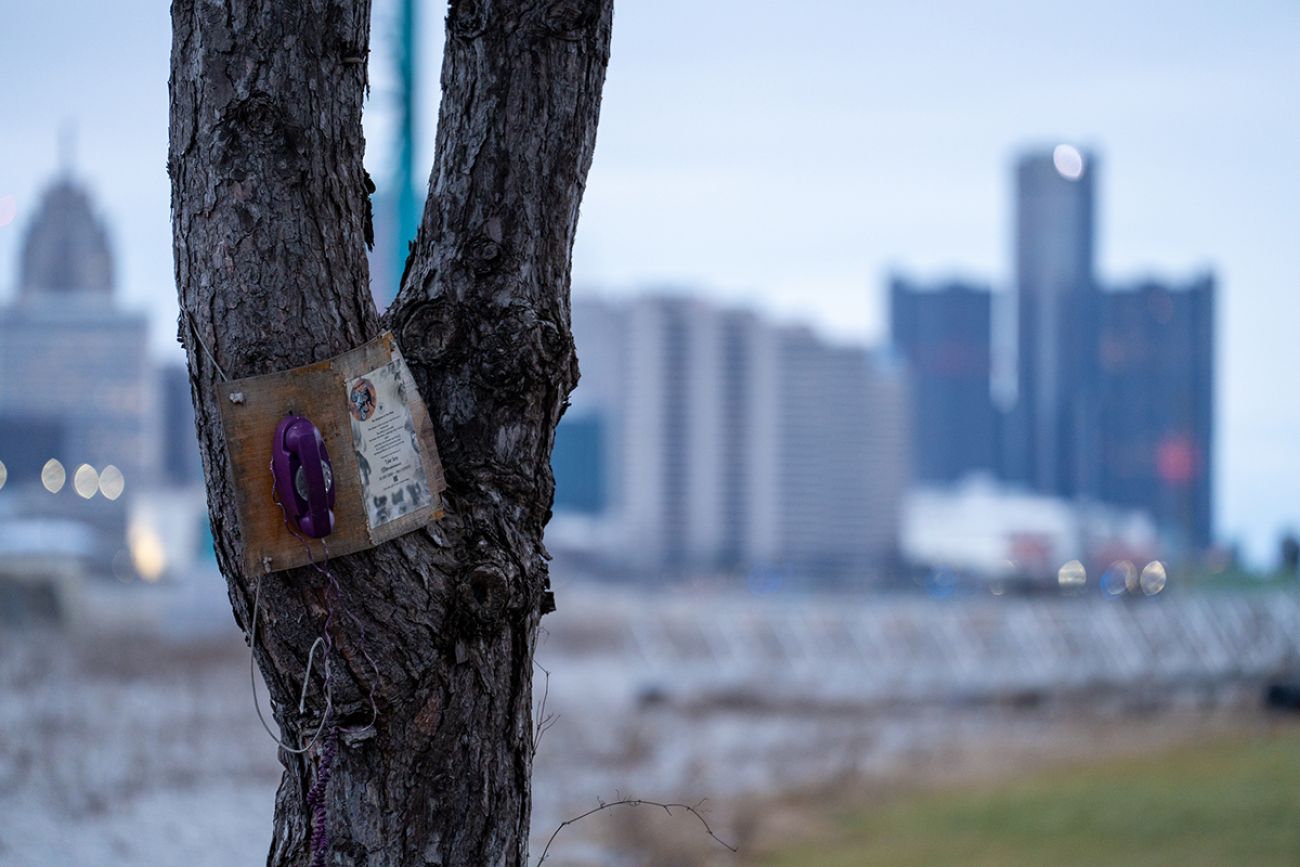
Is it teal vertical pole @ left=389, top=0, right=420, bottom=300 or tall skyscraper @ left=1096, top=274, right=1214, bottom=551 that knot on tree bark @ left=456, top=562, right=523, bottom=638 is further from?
tall skyscraper @ left=1096, top=274, right=1214, bottom=551

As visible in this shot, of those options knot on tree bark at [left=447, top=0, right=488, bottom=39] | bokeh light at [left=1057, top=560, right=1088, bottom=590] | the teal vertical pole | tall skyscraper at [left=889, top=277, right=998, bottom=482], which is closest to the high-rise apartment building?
tall skyscraper at [left=889, top=277, right=998, bottom=482]

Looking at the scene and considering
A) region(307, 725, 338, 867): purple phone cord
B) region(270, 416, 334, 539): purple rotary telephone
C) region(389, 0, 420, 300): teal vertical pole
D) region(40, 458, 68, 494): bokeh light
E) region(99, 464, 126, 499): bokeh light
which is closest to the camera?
region(270, 416, 334, 539): purple rotary telephone

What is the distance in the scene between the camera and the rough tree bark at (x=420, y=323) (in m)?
2.13

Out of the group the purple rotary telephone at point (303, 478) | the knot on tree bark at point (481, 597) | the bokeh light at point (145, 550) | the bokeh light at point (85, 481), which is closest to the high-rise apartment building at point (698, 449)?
the bokeh light at point (85, 481)

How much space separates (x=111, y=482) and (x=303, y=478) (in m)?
90.1

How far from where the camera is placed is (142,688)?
1488 centimetres

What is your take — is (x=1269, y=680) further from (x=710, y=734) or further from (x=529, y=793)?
(x=529, y=793)

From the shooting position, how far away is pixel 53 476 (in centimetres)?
8106

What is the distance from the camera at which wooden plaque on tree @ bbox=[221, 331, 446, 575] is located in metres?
2.12

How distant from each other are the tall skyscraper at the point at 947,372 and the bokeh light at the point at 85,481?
88.0m

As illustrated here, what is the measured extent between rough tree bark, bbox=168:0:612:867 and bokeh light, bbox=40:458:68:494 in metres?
83.5

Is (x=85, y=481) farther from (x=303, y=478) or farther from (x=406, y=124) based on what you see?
(x=303, y=478)

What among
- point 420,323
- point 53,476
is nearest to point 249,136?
point 420,323

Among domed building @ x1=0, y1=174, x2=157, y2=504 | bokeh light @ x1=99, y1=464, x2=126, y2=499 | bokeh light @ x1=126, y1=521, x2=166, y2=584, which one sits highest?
domed building @ x1=0, y1=174, x2=157, y2=504
